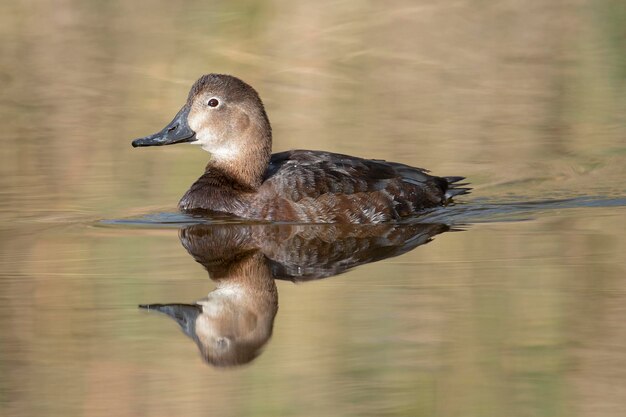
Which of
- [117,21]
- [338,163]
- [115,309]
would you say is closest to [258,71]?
[117,21]

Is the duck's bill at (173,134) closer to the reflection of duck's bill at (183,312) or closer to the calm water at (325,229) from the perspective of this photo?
the calm water at (325,229)

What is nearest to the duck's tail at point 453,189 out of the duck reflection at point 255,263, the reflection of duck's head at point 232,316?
the duck reflection at point 255,263

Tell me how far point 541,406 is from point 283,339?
1.43m

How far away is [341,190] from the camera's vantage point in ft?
30.4

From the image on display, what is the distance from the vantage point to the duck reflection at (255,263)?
6.20 m

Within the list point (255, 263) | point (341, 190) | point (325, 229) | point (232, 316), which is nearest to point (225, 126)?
point (341, 190)

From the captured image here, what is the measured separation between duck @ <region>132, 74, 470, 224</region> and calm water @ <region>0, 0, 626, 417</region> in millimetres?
269

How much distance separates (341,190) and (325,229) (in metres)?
0.49

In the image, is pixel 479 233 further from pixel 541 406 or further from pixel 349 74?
pixel 349 74

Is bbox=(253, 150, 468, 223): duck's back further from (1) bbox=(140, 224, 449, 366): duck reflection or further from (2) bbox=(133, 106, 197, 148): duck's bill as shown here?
(2) bbox=(133, 106, 197, 148): duck's bill

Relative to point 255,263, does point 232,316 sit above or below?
above

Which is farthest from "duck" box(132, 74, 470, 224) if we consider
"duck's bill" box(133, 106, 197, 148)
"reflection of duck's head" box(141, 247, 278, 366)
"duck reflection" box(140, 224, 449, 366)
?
"reflection of duck's head" box(141, 247, 278, 366)

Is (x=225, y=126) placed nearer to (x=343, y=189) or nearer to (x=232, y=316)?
(x=343, y=189)

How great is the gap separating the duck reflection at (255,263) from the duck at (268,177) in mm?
252
